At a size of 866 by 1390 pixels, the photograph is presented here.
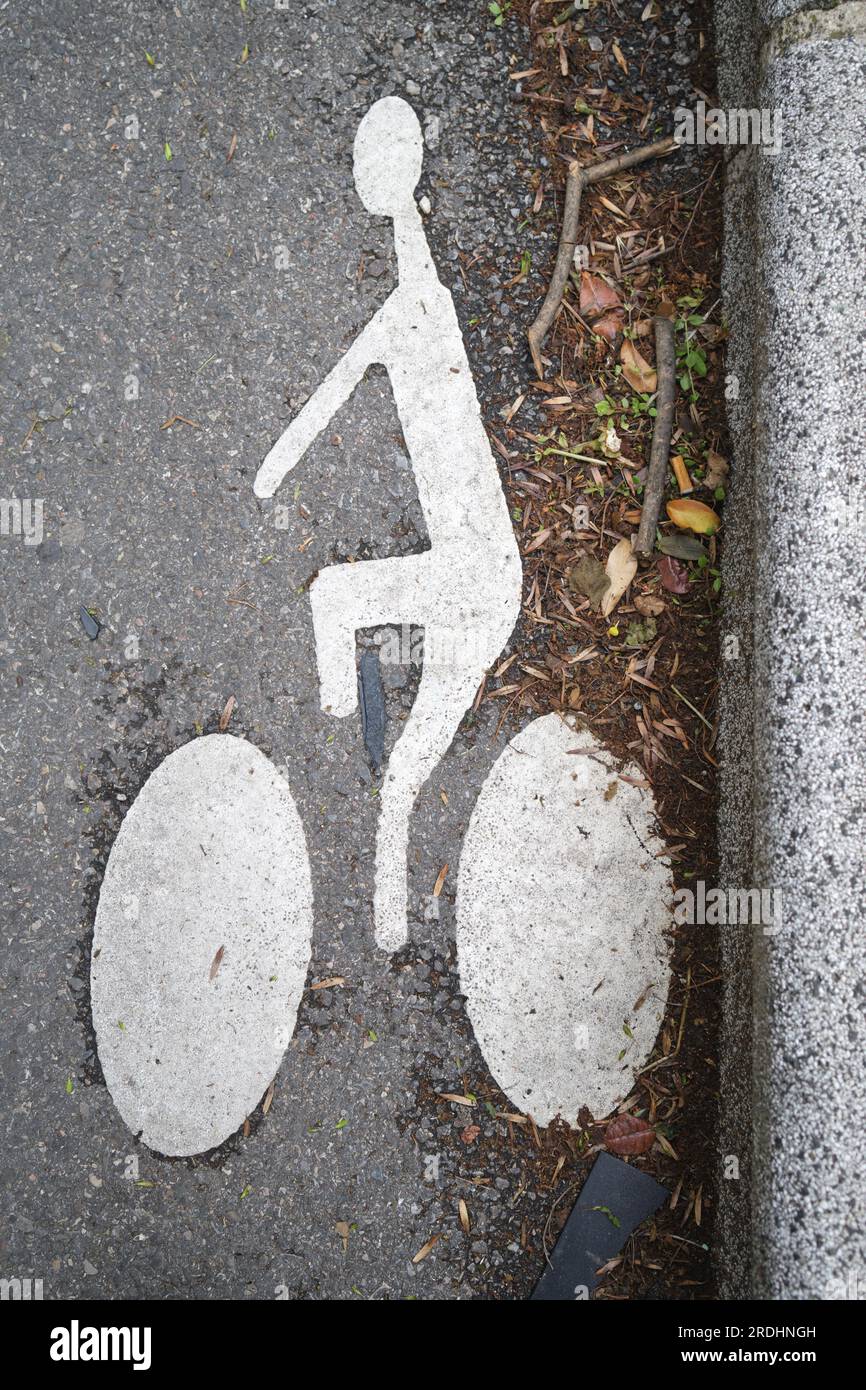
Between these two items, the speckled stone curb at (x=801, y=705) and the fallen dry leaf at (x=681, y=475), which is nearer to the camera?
the speckled stone curb at (x=801, y=705)

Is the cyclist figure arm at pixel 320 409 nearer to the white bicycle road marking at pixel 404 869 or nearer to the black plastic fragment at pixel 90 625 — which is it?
the white bicycle road marking at pixel 404 869

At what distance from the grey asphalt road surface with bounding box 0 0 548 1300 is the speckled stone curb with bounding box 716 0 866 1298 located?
2.55 ft

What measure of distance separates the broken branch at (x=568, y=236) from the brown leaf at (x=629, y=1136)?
2.37 meters

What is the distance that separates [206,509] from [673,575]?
5.07ft

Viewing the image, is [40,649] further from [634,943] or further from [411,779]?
[634,943]

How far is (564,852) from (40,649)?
6.10 ft

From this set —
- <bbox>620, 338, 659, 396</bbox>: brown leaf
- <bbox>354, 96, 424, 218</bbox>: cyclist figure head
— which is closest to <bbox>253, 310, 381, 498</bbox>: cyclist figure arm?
<bbox>354, 96, 424, 218</bbox>: cyclist figure head

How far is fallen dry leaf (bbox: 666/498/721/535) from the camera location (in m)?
2.62

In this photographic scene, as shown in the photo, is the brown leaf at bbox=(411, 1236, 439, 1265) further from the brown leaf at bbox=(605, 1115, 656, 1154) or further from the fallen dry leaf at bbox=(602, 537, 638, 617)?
the fallen dry leaf at bbox=(602, 537, 638, 617)

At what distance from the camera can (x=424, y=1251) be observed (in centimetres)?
252

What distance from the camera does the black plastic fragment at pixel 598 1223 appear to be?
8.09 feet

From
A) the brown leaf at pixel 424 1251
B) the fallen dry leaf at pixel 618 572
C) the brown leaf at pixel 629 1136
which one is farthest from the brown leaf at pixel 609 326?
the brown leaf at pixel 424 1251

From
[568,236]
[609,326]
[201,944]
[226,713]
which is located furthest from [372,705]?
[568,236]

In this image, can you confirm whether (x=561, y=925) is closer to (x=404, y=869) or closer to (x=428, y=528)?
(x=404, y=869)
